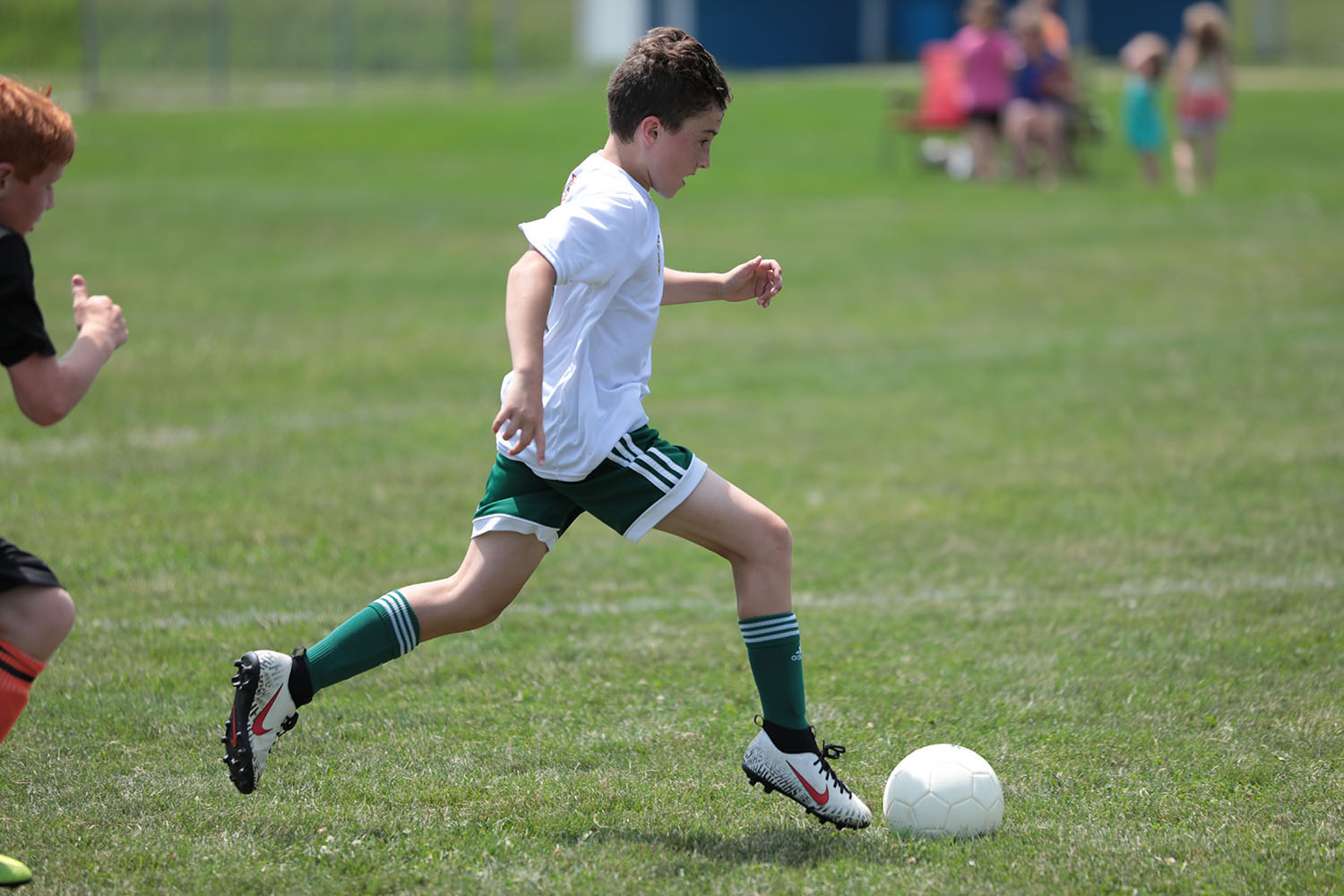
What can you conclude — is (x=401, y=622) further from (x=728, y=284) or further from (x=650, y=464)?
(x=728, y=284)

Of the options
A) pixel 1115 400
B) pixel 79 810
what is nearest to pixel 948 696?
pixel 79 810

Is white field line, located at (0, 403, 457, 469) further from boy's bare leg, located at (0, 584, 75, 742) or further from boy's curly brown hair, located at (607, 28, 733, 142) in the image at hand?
boy's curly brown hair, located at (607, 28, 733, 142)

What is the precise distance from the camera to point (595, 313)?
3504 millimetres

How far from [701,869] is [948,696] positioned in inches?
57.6

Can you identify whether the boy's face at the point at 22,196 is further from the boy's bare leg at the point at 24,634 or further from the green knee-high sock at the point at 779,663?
the green knee-high sock at the point at 779,663

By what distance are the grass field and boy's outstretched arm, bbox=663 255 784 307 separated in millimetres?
1288

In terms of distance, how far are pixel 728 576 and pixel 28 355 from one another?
137 inches

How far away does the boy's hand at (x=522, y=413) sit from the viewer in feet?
10.7

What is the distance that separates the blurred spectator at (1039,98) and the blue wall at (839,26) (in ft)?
89.6

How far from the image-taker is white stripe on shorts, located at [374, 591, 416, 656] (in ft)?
12.1

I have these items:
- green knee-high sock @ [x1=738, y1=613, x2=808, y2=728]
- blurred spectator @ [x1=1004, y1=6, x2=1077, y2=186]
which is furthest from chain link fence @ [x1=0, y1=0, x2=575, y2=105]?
green knee-high sock @ [x1=738, y1=613, x2=808, y2=728]

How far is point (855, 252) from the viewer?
1442 centimetres

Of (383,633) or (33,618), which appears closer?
(33,618)

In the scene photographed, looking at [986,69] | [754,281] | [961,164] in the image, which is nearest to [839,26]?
[961,164]
